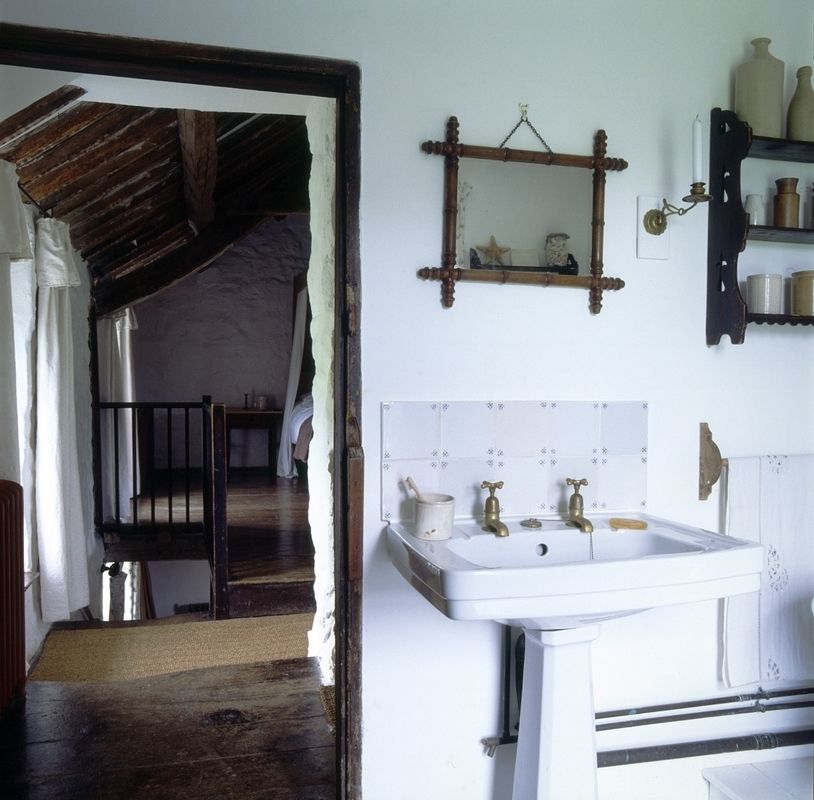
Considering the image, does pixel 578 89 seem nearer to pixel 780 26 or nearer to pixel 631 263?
pixel 631 263

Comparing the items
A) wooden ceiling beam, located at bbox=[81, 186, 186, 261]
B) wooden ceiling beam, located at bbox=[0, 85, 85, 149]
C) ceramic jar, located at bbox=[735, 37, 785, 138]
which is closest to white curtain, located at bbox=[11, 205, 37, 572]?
wooden ceiling beam, located at bbox=[0, 85, 85, 149]

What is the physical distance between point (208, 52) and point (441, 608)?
4.27ft

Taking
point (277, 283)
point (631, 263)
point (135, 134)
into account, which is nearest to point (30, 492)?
point (135, 134)

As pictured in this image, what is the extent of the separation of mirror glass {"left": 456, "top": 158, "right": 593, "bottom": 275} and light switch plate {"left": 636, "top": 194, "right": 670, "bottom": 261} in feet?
0.51

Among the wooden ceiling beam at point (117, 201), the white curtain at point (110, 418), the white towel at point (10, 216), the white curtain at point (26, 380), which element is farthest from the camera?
the white curtain at point (110, 418)

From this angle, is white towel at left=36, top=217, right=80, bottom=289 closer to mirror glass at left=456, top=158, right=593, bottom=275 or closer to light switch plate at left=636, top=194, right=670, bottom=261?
mirror glass at left=456, top=158, right=593, bottom=275

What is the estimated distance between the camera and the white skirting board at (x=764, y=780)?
182cm

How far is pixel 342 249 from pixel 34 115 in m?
1.52

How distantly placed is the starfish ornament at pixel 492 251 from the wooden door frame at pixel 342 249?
0.32 meters

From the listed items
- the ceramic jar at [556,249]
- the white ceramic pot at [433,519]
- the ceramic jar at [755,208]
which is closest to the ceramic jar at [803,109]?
the ceramic jar at [755,208]

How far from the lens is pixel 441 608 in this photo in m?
1.29

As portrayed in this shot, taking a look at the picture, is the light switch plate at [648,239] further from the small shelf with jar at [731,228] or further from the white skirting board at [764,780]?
the white skirting board at [764,780]

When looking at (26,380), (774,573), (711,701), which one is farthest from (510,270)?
(26,380)

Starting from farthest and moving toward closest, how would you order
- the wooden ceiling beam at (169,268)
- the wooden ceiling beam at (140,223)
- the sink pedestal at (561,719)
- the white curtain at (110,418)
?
the wooden ceiling beam at (169,268), the white curtain at (110,418), the wooden ceiling beam at (140,223), the sink pedestal at (561,719)
